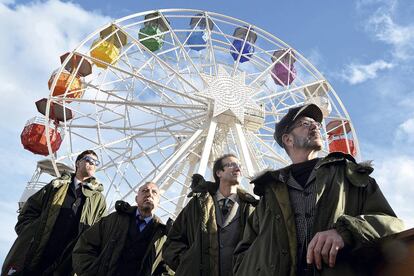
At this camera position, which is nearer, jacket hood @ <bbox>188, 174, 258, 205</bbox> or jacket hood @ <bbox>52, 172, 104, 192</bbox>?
jacket hood @ <bbox>188, 174, 258, 205</bbox>

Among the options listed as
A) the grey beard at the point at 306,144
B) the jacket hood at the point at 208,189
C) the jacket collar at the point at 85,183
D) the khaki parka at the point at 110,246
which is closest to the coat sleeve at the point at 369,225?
the grey beard at the point at 306,144

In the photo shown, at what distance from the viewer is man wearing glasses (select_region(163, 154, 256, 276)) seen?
3463mm

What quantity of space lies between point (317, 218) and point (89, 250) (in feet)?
8.74

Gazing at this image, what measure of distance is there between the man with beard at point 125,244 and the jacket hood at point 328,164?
1.92 m

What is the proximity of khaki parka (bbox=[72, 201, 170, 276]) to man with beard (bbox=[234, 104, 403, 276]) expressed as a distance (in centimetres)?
181

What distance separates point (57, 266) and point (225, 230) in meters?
1.77

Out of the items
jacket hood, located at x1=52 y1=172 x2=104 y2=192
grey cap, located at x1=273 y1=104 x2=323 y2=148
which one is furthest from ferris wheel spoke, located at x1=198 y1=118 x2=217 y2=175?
grey cap, located at x1=273 y1=104 x2=323 y2=148

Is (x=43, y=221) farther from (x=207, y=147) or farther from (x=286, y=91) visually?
(x=286, y=91)

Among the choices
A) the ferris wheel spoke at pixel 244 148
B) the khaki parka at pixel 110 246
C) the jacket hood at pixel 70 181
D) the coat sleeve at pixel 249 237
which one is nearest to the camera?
the coat sleeve at pixel 249 237

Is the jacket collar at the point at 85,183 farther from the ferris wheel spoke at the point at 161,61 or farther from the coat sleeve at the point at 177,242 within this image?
the ferris wheel spoke at the point at 161,61

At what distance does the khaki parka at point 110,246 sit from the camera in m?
4.01

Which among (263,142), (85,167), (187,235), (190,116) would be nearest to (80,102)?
(190,116)

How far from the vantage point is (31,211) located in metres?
4.41

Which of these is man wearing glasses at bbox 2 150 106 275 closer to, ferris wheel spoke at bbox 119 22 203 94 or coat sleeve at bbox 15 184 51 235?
coat sleeve at bbox 15 184 51 235
